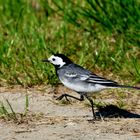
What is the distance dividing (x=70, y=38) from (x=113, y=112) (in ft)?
Result: 7.61

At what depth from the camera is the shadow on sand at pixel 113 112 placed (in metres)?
7.34

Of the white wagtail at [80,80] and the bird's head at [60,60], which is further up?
the bird's head at [60,60]

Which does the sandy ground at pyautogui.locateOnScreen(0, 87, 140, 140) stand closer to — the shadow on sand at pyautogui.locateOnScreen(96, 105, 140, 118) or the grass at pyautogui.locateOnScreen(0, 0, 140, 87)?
the shadow on sand at pyautogui.locateOnScreen(96, 105, 140, 118)

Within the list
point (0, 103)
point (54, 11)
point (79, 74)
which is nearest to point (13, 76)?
point (0, 103)

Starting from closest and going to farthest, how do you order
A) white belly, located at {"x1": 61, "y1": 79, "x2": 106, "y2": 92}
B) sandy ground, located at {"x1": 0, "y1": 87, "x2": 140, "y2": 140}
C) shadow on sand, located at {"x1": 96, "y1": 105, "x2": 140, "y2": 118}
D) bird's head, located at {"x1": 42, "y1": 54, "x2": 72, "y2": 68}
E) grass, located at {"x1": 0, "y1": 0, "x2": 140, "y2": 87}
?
sandy ground, located at {"x1": 0, "y1": 87, "x2": 140, "y2": 140} → white belly, located at {"x1": 61, "y1": 79, "x2": 106, "y2": 92} → shadow on sand, located at {"x1": 96, "y1": 105, "x2": 140, "y2": 118} → bird's head, located at {"x1": 42, "y1": 54, "x2": 72, "y2": 68} → grass, located at {"x1": 0, "y1": 0, "x2": 140, "y2": 87}

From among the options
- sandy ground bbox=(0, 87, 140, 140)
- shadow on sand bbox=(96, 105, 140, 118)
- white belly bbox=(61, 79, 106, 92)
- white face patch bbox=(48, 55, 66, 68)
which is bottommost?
shadow on sand bbox=(96, 105, 140, 118)

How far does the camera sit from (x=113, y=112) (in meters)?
7.47

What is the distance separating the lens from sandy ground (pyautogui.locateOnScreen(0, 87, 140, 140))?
6.54 m

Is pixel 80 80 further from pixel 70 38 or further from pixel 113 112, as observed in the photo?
pixel 70 38

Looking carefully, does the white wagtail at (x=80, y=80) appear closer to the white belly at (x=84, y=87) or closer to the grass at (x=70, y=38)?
the white belly at (x=84, y=87)

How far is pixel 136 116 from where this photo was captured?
287 inches

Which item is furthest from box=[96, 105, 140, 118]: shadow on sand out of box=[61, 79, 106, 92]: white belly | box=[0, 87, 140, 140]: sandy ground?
box=[61, 79, 106, 92]: white belly

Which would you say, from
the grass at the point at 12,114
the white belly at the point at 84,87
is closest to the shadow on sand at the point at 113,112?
the white belly at the point at 84,87

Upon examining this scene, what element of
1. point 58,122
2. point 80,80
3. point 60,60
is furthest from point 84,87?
point 60,60
